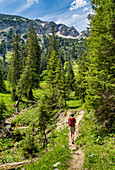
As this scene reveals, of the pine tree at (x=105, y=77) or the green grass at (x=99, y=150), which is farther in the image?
the pine tree at (x=105, y=77)

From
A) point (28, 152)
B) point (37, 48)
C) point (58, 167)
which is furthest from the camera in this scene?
point (37, 48)

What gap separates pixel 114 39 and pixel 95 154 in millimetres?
8540

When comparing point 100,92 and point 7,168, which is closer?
point 7,168

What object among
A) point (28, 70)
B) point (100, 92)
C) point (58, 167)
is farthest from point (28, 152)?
point (28, 70)

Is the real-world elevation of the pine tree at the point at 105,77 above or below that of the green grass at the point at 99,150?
above

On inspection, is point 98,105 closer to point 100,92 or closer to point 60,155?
point 100,92

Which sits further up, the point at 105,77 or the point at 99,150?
the point at 105,77

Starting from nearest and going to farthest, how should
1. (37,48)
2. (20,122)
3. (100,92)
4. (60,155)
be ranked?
(60,155)
(100,92)
(20,122)
(37,48)

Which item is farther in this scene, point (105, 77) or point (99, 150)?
point (105, 77)

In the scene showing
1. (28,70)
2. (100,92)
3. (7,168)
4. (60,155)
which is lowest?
(7,168)

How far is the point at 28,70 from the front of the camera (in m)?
26.9

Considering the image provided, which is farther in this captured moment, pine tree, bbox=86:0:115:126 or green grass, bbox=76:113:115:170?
pine tree, bbox=86:0:115:126

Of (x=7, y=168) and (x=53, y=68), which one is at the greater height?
(x=53, y=68)

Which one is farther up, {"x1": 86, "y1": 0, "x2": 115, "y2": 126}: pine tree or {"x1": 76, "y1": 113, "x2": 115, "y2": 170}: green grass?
{"x1": 86, "y1": 0, "x2": 115, "y2": 126}: pine tree
